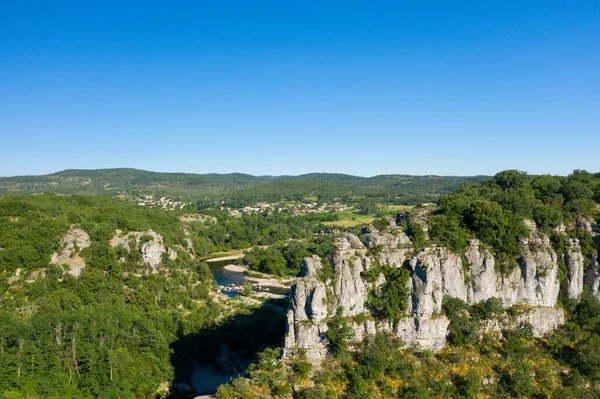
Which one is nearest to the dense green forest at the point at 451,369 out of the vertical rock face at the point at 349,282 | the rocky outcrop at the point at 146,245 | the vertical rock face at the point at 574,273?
the vertical rock face at the point at 349,282

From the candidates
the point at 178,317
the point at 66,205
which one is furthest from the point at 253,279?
the point at 66,205

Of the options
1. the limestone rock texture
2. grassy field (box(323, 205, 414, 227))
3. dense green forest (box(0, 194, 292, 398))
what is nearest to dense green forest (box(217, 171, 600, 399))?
the limestone rock texture

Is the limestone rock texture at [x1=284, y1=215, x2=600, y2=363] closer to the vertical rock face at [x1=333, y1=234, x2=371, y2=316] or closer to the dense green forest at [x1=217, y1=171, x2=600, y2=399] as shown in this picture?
the vertical rock face at [x1=333, y1=234, x2=371, y2=316]

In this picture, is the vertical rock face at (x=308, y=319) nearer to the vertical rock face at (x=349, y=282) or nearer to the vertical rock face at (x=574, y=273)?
the vertical rock face at (x=349, y=282)

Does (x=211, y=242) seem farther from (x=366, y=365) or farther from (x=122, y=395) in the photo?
(x=366, y=365)

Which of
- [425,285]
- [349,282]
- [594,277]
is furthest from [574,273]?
[349,282]

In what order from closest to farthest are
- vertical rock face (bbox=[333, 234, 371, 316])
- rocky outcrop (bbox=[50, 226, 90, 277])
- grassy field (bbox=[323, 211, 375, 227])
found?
vertical rock face (bbox=[333, 234, 371, 316]) → rocky outcrop (bbox=[50, 226, 90, 277]) → grassy field (bbox=[323, 211, 375, 227])
